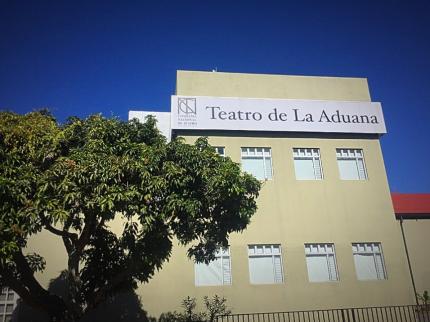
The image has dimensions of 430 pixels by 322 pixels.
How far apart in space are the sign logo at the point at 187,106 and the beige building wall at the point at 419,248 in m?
10.3

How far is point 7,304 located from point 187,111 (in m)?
9.76

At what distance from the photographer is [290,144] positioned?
18.0 meters

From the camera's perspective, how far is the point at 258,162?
57.6 ft

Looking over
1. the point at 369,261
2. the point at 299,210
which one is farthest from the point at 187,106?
the point at 369,261

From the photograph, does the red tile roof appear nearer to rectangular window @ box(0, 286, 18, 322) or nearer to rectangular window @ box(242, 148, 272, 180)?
rectangular window @ box(242, 148, 272, 180)

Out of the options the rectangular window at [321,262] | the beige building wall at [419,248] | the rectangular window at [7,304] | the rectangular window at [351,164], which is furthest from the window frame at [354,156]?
the rectangular window at [7,304]

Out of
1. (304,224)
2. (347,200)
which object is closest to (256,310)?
(304,224)

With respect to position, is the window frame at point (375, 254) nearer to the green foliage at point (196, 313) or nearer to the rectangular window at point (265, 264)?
the rectangular window at point (265, 264)

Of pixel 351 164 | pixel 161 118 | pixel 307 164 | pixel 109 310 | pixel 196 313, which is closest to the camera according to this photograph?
pixel 109 310

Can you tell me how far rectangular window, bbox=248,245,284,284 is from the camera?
51.6ft

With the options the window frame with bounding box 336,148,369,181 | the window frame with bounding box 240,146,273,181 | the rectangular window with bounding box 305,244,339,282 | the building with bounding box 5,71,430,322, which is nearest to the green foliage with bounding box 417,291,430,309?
the building with bounding box 5,71,430,322

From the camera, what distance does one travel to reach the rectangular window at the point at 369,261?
646 inches

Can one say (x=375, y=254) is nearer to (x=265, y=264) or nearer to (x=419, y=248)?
(x=419, y=248)

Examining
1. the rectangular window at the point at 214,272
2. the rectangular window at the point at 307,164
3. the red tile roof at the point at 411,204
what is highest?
the rectangular window at the point at 307,164
